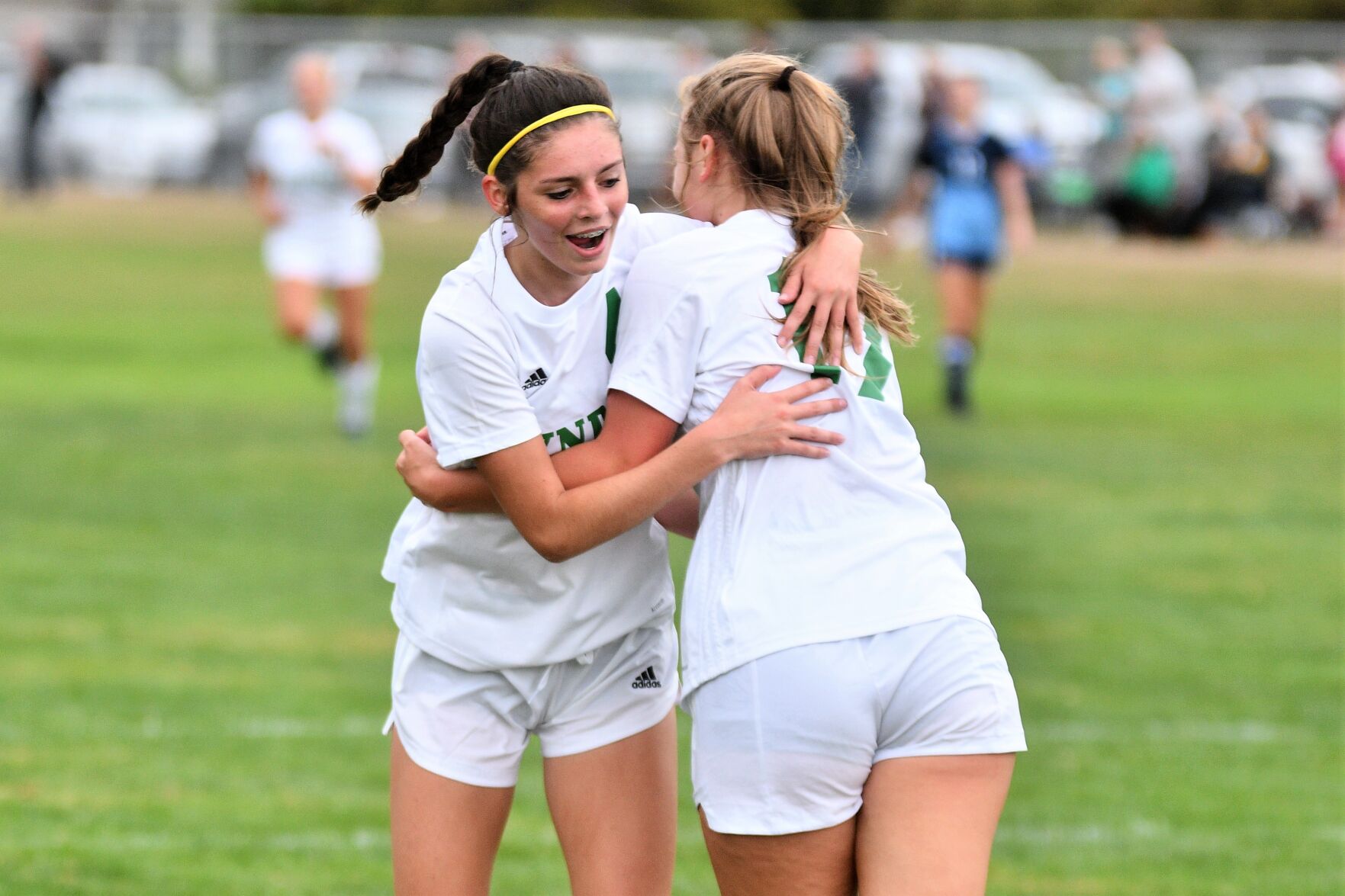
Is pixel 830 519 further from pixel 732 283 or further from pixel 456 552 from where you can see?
pixel 456 552

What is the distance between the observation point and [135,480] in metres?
11.4

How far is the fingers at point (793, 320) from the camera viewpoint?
311 cm

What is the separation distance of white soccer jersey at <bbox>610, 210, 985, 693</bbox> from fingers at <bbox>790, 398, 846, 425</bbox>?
0.02 meters

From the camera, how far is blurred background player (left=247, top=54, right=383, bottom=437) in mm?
13148

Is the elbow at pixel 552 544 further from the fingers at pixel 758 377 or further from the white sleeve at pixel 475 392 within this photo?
the fingers at pixel 758 377

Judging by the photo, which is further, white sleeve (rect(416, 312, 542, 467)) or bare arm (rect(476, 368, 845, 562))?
white sleeve (rect(416, 312, 542, 467))

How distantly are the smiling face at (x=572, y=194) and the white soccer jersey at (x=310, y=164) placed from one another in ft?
33.4

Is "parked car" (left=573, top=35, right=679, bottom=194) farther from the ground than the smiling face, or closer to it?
closer to it

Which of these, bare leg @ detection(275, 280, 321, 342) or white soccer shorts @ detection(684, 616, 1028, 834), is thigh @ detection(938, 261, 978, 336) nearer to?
bare leg @ detection(275, 280, 321, 342)

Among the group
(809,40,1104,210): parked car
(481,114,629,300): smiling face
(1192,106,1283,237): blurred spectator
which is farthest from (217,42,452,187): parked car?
(481,114,629,300): smiling face

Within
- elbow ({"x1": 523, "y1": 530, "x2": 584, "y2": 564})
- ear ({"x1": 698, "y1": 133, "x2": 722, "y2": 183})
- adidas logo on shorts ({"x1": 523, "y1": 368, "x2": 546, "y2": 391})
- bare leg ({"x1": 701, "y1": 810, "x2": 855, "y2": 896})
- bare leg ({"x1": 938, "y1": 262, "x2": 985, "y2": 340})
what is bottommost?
bare leg ({"x1": 938, "y1": 262, "x2": 985, "y2": 340})

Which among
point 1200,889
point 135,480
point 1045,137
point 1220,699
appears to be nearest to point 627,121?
point 1045,137

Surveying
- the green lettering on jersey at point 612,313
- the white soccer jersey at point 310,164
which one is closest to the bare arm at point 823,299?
the green lettering on jersey at point 612,313

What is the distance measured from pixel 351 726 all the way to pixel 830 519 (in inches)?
165
